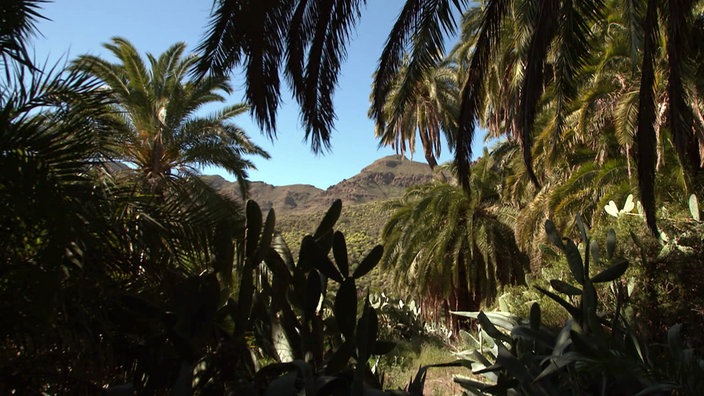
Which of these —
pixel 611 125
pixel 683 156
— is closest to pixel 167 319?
pixel 683 156

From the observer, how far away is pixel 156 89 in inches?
514

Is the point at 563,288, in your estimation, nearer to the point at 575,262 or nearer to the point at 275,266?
the point at 575,262

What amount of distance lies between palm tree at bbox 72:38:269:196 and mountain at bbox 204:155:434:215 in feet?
203

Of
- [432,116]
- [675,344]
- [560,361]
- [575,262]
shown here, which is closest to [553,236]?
[575,262]

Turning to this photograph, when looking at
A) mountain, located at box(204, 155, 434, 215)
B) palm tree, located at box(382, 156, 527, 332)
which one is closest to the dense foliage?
palm tree, located at box(382, 156, 527, 332)

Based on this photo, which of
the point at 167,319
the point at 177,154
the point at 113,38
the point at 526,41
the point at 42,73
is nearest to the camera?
the point at 167,319

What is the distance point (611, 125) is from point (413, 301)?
33.3 feet

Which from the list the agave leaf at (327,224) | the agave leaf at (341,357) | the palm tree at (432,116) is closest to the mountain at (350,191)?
the palm tree at (432,116)

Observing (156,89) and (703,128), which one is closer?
(703,128)

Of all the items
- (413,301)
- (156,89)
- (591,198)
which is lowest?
(413,301)

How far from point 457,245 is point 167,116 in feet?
27.1

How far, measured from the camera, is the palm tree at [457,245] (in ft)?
50.1

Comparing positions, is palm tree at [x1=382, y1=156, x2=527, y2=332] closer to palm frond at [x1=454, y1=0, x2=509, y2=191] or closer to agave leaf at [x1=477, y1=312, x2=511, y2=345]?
palm frond at [x1=454, y1=0, x2=509, y2=191]

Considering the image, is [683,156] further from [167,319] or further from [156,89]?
[156,89]
